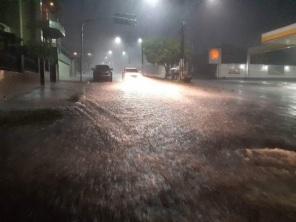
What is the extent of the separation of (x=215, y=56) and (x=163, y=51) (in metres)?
11.7

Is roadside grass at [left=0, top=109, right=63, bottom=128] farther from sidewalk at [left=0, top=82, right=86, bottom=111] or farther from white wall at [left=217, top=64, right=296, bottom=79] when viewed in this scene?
white wall at [left=217, top=64, right=296, bottom=79]

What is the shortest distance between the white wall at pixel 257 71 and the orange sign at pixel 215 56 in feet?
4.63

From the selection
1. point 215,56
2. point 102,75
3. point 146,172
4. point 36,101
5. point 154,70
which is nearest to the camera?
point 146,172

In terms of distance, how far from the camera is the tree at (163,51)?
2495 inches

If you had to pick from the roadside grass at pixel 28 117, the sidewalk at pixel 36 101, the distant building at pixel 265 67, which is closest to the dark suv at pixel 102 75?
Answer: the sidewalk at pixel 36 101

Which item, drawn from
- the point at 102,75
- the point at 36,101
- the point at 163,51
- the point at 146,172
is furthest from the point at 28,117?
the point at 163,51

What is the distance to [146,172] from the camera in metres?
4.94

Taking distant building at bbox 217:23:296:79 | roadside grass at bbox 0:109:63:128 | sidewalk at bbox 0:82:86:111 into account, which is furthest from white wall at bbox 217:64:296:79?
roadside grass at bbox 0:109:63:128

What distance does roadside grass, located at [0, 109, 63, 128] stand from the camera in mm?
8797

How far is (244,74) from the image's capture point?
67250mm

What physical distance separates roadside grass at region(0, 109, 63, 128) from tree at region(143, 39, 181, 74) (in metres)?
53.2

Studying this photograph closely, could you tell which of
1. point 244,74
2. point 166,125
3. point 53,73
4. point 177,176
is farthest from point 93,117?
point 244,74

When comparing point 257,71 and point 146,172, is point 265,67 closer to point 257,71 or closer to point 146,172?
point 257,71

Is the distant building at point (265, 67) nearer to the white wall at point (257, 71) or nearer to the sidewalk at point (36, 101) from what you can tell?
the white wall at point (257, 71)
